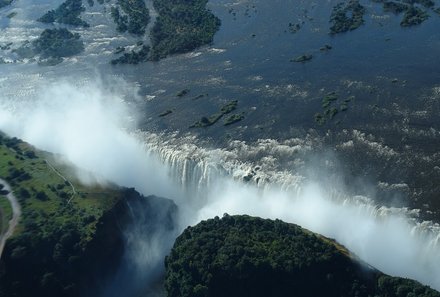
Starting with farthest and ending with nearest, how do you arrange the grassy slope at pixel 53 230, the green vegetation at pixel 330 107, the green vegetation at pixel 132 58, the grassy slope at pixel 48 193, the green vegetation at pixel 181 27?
the green vegetation at pixel 181 27
the green vegetation at pixel 132 58
the green vegetation at pixel 330 107
the grassy slope at pixel 48 193
the grassy slope at pixel 53 230

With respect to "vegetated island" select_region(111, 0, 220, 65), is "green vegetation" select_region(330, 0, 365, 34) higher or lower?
higher

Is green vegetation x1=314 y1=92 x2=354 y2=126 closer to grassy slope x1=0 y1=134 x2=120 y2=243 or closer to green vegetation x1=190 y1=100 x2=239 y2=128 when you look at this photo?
green vegetation x1=190 y1=100 x2=239 y2=128

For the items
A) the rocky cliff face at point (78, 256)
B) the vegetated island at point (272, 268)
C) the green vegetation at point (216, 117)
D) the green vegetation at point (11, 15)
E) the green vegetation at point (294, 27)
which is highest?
the green vegetation at point (294, 27)

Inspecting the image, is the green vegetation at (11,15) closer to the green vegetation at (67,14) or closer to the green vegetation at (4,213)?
the green vegetation at (67,14)

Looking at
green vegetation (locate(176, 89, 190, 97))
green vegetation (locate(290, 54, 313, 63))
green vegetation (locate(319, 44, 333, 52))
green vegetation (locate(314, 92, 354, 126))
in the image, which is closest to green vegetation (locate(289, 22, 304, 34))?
green vegetation (locate(319, 44, 333, 52))

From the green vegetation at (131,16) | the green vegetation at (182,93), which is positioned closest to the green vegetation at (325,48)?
the green vegetation at (182,93)

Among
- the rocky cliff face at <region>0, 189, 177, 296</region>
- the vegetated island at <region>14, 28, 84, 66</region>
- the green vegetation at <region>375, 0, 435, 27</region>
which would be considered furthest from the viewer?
the vegetated island at <region>14, 28, 84, 66</region>
